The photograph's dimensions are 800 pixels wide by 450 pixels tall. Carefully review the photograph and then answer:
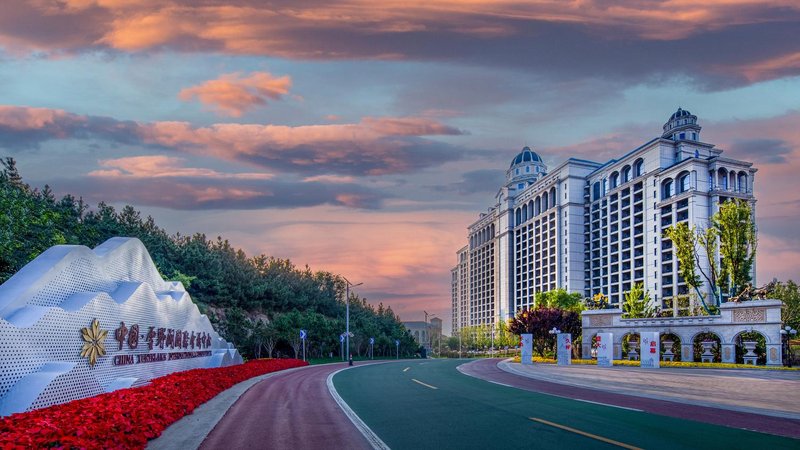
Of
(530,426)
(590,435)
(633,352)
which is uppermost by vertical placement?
(590,435)

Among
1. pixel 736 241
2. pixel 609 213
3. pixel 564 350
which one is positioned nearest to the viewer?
pixel 564 350

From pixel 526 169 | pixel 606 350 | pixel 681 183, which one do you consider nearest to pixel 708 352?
pixel 606 350

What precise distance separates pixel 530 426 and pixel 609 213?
Answer: 119579 mm

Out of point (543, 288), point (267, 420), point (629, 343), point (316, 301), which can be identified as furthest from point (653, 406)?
point (543, 288)

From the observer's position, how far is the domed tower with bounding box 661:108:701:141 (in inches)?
4427

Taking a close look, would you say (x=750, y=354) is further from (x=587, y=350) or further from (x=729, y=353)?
(x=587, y=350)

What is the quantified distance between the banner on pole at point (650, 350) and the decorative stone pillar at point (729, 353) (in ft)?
20.3

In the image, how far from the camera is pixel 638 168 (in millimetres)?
117188

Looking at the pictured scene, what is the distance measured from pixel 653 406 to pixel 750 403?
3864 millimetres

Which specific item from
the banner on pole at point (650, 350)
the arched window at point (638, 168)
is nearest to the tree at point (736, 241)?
the banner on pole at point (650, 350)

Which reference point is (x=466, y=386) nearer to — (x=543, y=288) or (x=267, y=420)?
(x=267, y=420)

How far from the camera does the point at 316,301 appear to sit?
103 meters

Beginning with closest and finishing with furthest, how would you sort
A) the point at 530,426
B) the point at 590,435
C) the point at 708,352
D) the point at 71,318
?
the point at 590,435 → the point at 530,426 → the point at 71,318 → the point at 708,352

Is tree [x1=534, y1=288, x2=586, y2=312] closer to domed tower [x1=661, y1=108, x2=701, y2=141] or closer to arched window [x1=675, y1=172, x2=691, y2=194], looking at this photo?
arched window [x1=675, y1=172, x2=691, y2=194]
